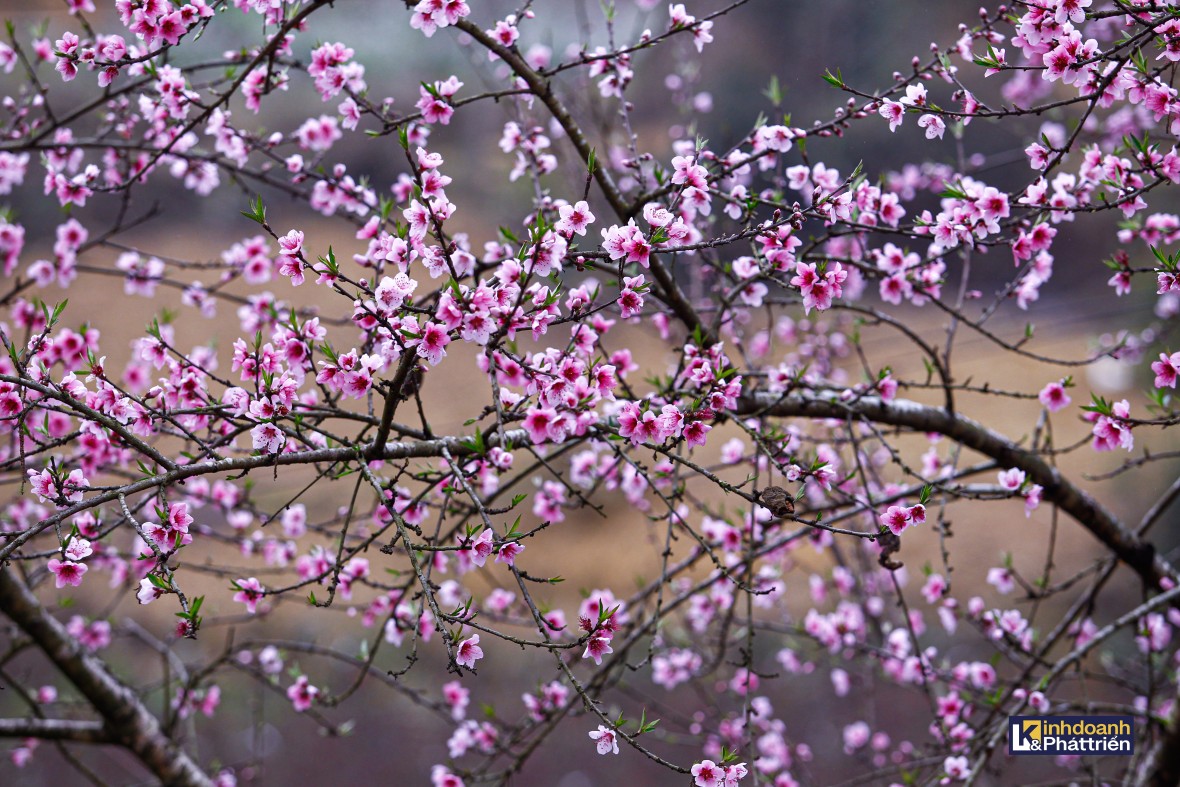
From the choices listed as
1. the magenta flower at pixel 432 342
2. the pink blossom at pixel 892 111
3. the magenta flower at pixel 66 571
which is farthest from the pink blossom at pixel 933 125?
the magenta flower at pixel 66 571

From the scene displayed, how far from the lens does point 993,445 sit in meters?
2.31

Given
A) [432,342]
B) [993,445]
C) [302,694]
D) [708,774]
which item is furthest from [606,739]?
[993,445]

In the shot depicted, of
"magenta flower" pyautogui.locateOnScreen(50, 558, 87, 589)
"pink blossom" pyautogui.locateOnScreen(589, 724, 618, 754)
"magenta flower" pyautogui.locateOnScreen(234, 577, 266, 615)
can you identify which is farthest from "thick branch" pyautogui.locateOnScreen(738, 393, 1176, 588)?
"magenta flower" pyautogui.locateOnScreen(50, 558, 87, 589)

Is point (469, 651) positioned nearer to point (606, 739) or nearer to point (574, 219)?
point (606, 739)

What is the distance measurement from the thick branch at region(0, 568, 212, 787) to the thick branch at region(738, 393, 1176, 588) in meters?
1.87

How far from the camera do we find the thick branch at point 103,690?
2320 mm

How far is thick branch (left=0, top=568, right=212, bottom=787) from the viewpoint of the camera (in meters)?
2.32

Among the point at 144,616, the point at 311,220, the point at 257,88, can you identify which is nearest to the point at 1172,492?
the point at 257,88

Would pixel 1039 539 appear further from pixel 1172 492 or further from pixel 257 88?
pixel 257 88

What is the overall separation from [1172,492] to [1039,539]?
4.89 meters

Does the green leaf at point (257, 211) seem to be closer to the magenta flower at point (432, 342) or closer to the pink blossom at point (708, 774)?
the magenta flower at point (432, 342)

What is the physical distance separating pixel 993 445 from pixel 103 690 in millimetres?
2471

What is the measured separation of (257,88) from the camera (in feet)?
6.79

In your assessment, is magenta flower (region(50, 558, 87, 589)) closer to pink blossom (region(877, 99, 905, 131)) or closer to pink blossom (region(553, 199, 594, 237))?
pink blossom (region(553, 199, 594, 237))
